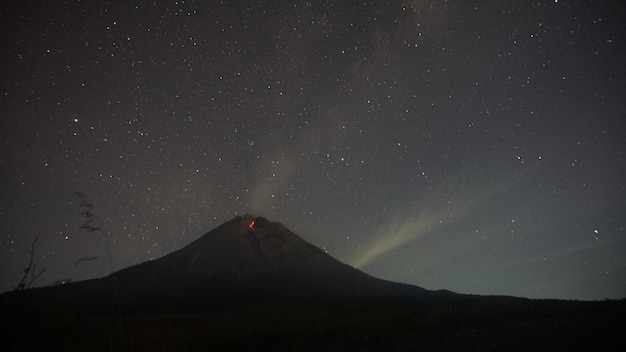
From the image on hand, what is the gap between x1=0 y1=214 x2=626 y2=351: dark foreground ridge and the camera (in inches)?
291

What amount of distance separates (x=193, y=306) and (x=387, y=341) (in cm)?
7064

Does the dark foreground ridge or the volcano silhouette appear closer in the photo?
the dark foreground ridge

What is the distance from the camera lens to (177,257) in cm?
13150

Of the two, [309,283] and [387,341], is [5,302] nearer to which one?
[387,341]

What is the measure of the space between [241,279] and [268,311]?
51.2m

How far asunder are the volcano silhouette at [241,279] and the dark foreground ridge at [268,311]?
48 centimetres

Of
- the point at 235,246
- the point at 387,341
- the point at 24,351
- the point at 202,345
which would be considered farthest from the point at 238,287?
the point at 24,351

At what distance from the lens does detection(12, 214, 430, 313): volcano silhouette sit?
84.8 meters

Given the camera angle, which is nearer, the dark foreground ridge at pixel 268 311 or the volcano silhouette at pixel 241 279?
the dark foreground ridge at pixel 268 311

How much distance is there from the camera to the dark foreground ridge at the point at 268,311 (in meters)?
7.38

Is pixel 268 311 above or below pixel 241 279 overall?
below

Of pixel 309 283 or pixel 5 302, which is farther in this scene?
pixel 309 283

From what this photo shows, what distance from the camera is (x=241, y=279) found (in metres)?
109

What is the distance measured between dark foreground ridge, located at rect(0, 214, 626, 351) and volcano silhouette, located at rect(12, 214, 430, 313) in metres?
0.48
